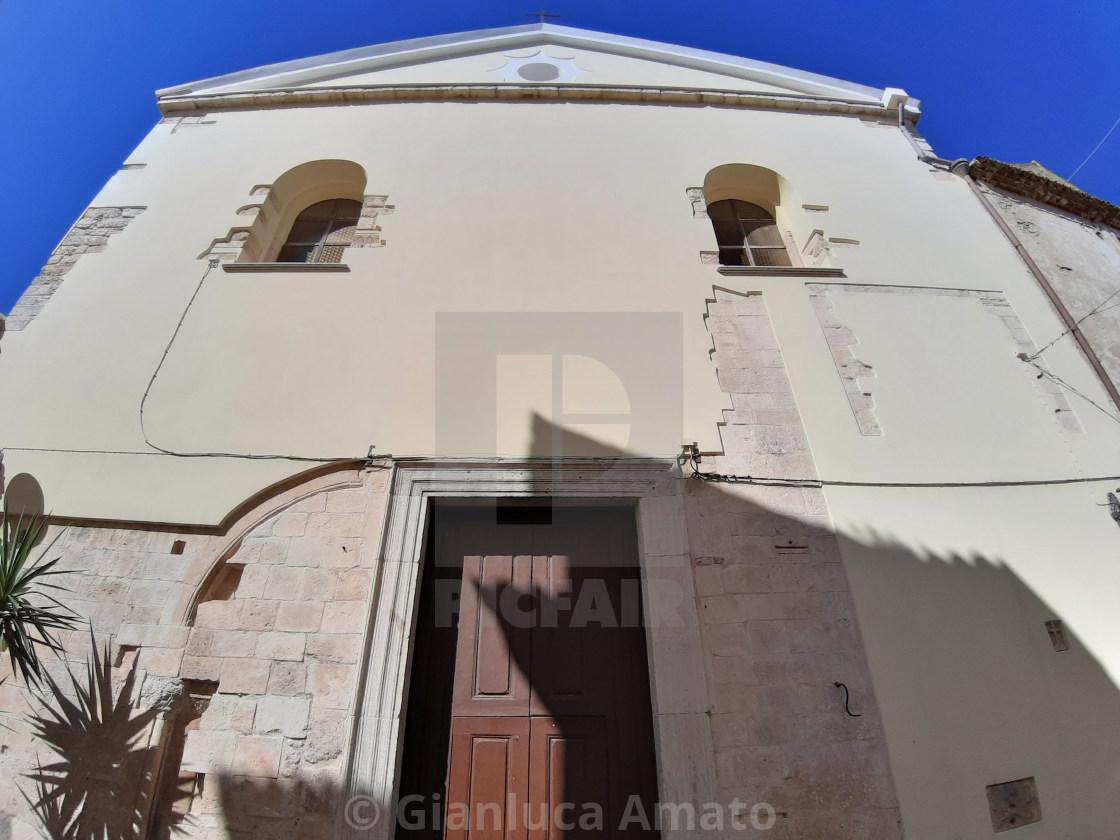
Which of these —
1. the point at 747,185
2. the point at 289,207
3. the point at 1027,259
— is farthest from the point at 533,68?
the point at 1027,259

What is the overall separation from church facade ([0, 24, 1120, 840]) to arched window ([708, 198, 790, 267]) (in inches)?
2.9

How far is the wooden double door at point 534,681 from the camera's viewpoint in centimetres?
277

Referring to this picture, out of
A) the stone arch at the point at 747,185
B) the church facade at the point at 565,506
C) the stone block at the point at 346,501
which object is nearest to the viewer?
the church facade at the point at 565,506

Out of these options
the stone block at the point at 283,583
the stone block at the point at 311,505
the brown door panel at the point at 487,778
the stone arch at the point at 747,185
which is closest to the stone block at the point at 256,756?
the stone block at the point at 283,583

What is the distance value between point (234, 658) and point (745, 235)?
5.04 metres

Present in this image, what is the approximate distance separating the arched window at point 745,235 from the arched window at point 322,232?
10.6 feet

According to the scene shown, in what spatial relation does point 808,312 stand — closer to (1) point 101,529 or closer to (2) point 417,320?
(2) point 417,320

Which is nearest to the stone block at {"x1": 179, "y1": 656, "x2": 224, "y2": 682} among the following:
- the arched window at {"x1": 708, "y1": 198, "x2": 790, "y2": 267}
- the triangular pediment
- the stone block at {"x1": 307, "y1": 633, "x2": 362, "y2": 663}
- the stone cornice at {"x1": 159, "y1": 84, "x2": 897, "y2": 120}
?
the stone block at {"x1": 307, "y1": 633, "x2": 362, "y2": 663}

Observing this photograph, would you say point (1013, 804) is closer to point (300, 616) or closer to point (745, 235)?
point (300, 616)

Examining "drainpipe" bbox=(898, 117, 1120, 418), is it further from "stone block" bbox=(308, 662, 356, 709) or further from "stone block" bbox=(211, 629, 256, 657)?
"stone block" bbox=(211, 629, 256, 657)

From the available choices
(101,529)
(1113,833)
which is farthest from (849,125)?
(101,529)

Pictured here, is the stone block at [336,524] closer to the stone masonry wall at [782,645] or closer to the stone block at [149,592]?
the stone block at [149,592]

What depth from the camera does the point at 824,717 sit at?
9.16ft

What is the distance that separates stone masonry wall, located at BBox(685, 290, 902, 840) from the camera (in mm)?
2646
